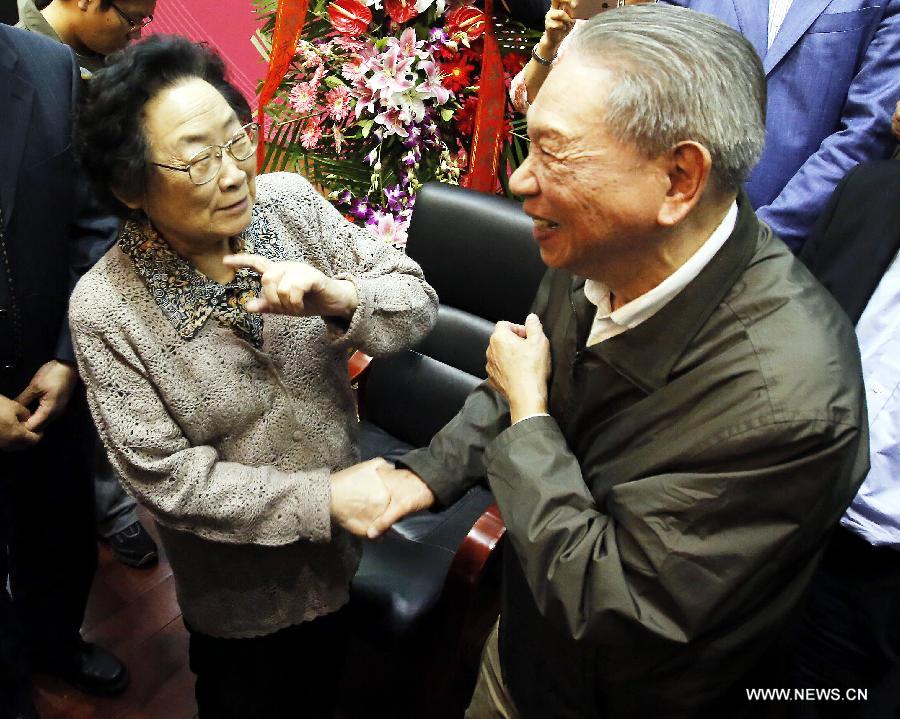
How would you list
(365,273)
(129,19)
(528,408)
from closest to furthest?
1. (528,408)
2. (365,273)
3. (129,19)

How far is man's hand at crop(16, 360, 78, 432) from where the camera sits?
1.58 metres

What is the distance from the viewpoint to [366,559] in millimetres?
1799

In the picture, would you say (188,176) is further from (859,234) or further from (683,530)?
(859,234)

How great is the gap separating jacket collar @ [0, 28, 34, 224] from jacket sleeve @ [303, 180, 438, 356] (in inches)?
24.9

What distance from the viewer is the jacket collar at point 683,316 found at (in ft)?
2.96

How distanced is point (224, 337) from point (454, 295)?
3.35 feet

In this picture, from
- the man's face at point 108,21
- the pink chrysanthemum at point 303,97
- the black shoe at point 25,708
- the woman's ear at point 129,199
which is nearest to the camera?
the woman's ear at point 129,199

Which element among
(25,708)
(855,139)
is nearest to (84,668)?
(25,708)

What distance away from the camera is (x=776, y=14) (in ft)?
5.73

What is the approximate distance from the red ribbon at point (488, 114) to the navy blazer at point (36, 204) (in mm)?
1069

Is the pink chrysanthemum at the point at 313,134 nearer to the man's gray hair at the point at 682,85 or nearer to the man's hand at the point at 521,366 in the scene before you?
the man's hand at the point at 521,366

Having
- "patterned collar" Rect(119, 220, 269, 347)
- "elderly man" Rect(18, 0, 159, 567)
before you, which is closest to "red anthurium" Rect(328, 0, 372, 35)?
"elderly man" Rect(18, 0, 159, 567)

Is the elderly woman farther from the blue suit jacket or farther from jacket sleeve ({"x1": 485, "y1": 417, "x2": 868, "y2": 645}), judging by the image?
the blue suit jacket

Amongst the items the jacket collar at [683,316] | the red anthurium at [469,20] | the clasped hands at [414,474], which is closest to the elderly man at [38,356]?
the clasped hands at [414,474]
